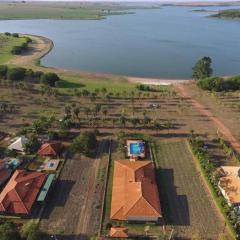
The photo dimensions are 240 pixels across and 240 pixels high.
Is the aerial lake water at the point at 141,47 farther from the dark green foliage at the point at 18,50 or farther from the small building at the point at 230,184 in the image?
the small building at the point at 230,184

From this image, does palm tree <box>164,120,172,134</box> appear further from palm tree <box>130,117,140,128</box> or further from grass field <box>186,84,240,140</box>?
grass field <box>186,84,240,140</box>

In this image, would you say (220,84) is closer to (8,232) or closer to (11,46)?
(8,232)

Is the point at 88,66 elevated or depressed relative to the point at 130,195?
depressed

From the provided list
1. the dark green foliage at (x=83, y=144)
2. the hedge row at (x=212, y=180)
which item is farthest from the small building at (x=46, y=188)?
the hedge row at (x=212, y=180)

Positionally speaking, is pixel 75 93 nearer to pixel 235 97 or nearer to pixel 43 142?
pixel 43 142

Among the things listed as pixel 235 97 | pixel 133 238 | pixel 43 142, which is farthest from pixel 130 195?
pixel 235 97

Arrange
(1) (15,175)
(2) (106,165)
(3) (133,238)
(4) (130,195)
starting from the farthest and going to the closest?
(2) (106,165)
(1) (15,175)
(4) (130,195)
(3) (133,238)

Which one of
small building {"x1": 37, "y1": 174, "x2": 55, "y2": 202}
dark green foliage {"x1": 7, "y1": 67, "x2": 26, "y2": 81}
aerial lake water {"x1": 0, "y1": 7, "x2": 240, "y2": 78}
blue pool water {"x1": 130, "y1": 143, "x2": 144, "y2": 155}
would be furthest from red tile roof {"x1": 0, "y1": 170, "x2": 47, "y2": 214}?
aerial lake water {"x1": 0, "y1": 7, "x2": 240, "y2": 78}
